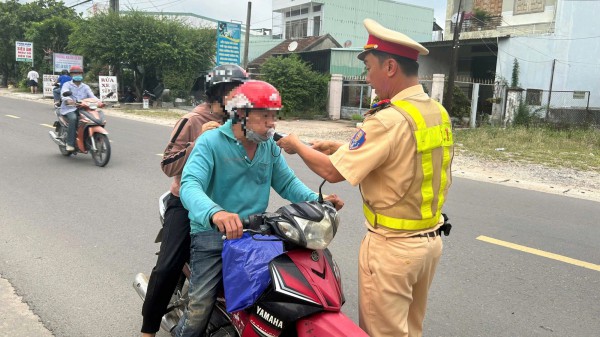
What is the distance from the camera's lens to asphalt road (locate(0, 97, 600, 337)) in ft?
11.2

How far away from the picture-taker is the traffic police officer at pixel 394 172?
202cm

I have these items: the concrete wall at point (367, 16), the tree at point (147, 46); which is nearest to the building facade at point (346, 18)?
the concrete wall at point (367, 16)

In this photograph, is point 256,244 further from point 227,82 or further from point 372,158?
point 227,82

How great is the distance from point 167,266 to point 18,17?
4200cm

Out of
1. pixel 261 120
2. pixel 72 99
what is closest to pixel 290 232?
pixel 261 120

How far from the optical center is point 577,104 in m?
22.2

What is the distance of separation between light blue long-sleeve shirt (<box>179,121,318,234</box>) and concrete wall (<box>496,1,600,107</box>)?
21202 mm

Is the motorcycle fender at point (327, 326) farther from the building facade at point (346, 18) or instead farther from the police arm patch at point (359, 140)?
the building facade at point (346, 18)

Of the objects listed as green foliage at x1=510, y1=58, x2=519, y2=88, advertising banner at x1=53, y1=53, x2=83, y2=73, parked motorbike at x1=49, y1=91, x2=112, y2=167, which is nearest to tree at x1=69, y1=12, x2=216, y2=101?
advertising banner at x1=53, y1=53, x2=83, y2=73

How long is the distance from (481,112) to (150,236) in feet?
54.2

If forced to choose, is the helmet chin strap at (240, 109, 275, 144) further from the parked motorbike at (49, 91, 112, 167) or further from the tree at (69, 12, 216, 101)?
the tree at (69, 12, 216, 101)

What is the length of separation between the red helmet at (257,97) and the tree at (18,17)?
129ft

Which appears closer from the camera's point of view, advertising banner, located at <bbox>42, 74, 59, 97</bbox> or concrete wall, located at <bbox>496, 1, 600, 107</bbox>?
concrete wall, located at <bbox>496, 1, 600, 107</bbox>

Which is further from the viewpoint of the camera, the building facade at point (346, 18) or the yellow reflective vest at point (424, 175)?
the building facade at point (346, 18)
